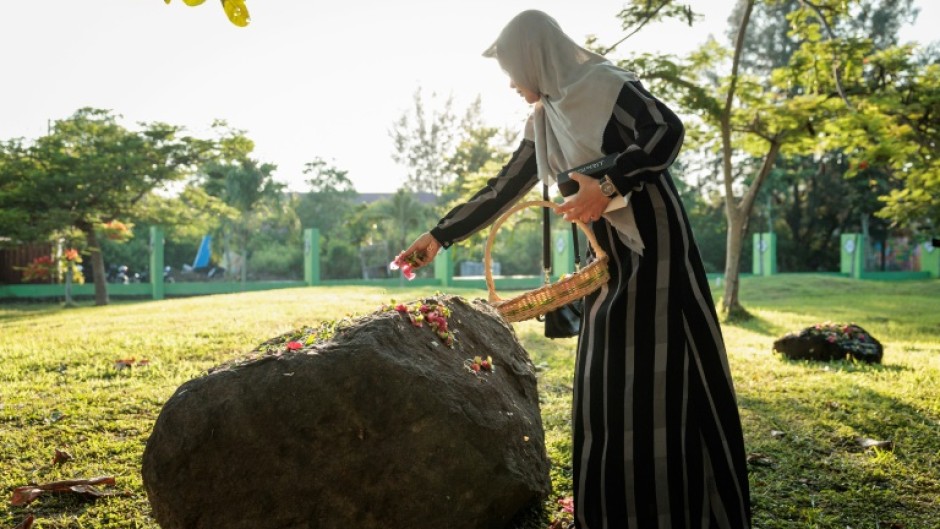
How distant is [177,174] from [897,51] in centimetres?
1520

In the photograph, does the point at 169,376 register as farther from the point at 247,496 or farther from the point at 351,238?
the point at 351,238

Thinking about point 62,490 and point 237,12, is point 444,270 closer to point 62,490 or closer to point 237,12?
Result: point 62,490

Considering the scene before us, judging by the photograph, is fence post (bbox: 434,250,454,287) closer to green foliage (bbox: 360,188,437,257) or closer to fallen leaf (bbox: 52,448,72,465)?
green foliage (bbox: 360,188,437,257)

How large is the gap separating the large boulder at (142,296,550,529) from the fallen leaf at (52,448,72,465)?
1.51 metres

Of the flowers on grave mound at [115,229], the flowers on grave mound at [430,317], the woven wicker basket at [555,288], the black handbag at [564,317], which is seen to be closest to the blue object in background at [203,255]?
the flowers on grave mound at [115,229]

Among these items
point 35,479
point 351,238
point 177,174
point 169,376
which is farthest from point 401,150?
point 35,479

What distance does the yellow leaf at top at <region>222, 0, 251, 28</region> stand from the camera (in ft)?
5.55

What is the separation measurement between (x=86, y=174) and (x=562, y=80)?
16949mm

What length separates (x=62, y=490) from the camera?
3127 mm

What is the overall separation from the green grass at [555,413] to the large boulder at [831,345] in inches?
6.7

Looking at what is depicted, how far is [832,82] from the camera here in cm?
1068

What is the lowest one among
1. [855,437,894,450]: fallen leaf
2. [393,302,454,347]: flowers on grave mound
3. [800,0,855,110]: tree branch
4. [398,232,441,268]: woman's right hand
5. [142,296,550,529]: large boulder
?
[855,437,894,450]: fallen leaf

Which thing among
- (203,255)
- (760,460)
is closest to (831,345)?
(760,460)

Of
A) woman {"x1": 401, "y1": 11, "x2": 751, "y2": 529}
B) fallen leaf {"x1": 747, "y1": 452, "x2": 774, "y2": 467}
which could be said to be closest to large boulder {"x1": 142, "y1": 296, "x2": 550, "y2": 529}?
woman {"x1": 401, "y1": 11, "x2": 751, "y2": 529}
